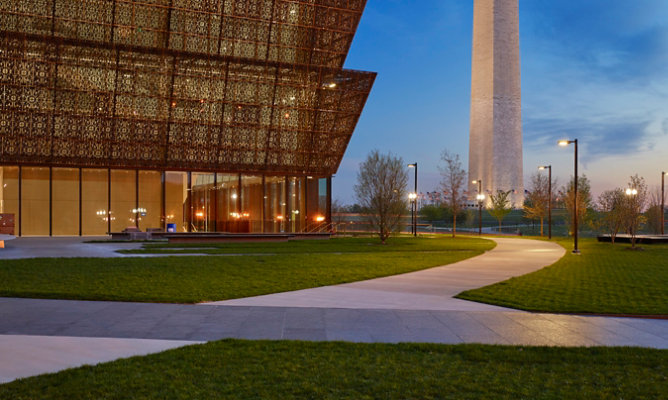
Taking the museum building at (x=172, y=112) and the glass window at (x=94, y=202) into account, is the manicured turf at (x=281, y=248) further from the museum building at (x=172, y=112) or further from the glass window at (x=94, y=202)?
the glass window at (x=94, y=202)

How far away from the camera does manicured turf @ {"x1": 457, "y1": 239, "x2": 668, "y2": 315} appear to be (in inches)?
434

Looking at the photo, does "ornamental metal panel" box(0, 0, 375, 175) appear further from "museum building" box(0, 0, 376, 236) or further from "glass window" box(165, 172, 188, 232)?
"glass window" box(165, 172, 188, 232)

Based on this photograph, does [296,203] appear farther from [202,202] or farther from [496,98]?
[496,98]

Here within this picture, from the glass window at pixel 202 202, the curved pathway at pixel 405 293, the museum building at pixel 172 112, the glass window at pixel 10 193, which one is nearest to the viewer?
the curved pathway at pixel 405 293

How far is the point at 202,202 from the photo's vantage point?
49.4 m

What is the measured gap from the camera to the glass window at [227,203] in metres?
50.1

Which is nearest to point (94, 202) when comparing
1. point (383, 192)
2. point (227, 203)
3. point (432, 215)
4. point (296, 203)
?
point (227, 203)

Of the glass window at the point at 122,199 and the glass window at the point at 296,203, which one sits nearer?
the glass window at the point at 122,199

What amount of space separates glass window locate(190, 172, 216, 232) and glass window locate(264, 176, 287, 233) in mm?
4886

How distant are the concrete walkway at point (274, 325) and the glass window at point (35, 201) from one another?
123ft

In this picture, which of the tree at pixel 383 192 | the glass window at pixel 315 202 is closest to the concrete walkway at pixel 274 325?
the tree at pixel 383 192

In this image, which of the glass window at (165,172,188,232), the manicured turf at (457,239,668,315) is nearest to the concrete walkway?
the manicured turf at (457,239,668,315)

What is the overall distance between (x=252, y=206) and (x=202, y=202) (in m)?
4.53

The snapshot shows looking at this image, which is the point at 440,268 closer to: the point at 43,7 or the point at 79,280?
the point at 79,280
